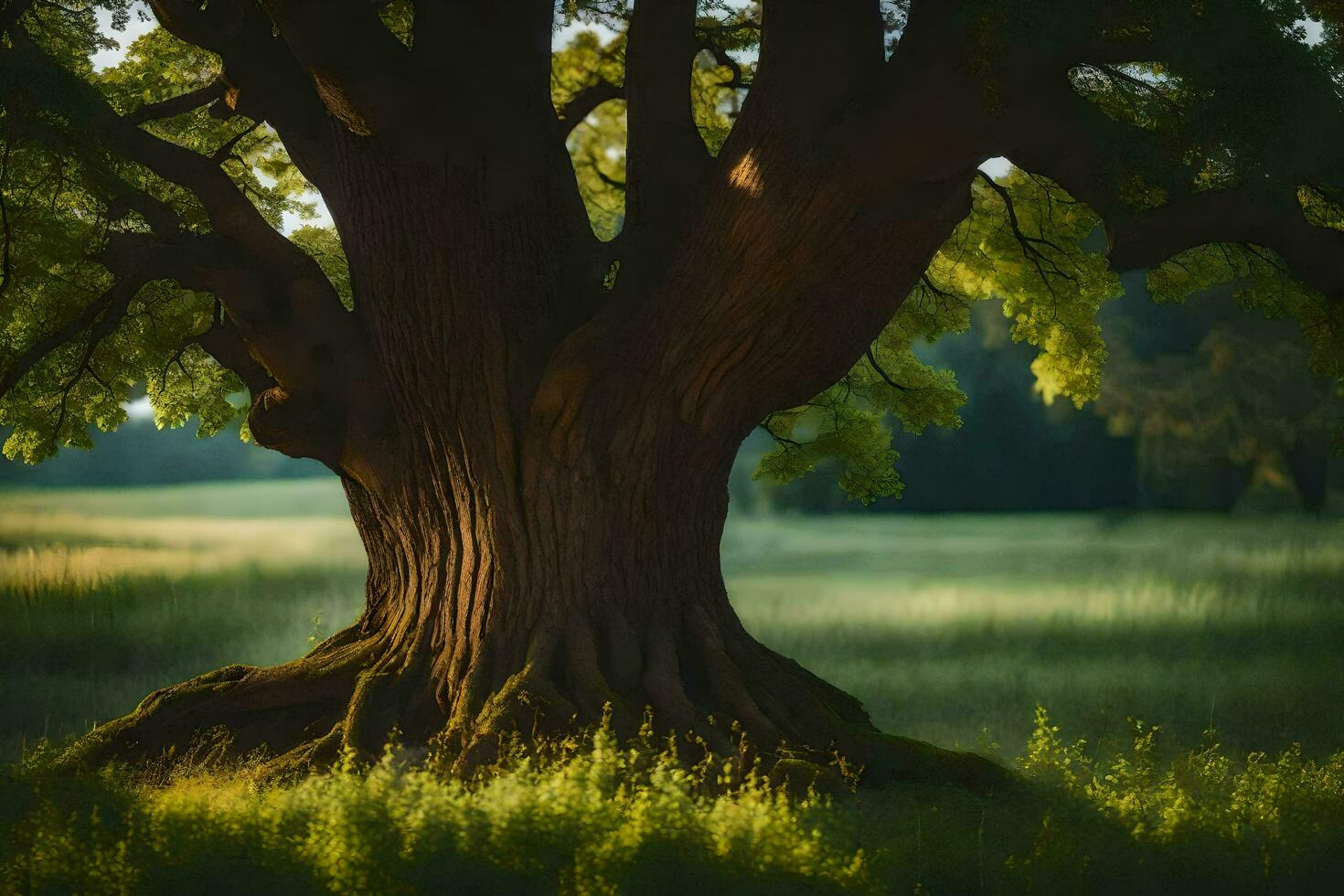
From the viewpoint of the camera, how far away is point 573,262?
8.88 m

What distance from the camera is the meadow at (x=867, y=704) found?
18.6 ft

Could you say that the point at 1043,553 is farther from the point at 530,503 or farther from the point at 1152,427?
the point at 530,503

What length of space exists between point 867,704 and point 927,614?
5.38m

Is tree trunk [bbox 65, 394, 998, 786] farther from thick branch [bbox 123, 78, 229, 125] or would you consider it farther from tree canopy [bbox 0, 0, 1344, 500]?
thick branch [bbox 123, 78, 229, 125]

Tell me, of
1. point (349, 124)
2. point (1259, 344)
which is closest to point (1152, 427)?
point (1259, 344)

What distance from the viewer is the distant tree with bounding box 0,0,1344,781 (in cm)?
718

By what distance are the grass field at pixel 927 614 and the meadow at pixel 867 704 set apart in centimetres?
7

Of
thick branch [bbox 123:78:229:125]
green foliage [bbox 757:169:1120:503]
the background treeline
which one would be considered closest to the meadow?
the background treeline

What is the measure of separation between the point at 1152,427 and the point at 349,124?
21061 millimetres

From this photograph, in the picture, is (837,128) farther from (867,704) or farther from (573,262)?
(867,704)

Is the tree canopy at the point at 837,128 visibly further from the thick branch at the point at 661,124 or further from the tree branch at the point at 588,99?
the thick branch at the point at 661,124

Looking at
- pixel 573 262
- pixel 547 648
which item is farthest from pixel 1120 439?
pixel 547 648

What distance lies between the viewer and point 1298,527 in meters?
26.0

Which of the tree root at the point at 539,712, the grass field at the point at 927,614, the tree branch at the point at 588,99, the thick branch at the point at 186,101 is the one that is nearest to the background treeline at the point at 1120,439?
the grass field at the point at 927,614
